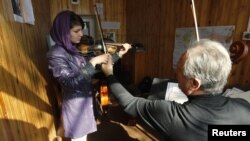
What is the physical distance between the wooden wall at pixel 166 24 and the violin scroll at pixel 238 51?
1.99ft

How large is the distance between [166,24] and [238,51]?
1635 millimetres

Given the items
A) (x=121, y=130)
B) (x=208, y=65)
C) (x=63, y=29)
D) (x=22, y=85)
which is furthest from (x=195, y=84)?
(x=121, y=130)

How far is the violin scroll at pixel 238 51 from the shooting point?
125cm

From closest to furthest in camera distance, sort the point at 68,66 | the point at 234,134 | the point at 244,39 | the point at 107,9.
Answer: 1. the point at 234,134
2. the point at 68,66
3. the point at 244,39
4. the point at 107,9

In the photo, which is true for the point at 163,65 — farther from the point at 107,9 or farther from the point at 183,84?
the point at 183,84

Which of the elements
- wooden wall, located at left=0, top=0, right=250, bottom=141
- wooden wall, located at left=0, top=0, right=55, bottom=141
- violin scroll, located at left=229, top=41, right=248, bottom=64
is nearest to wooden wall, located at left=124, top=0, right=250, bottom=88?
wooden wall, located at left=0, top=0, right=250, bottom=141

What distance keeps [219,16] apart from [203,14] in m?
0.22

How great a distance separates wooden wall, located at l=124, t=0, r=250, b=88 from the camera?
71.6 inches

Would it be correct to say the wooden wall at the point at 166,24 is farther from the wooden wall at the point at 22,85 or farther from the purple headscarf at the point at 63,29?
the wooden wall at the point at 22,85

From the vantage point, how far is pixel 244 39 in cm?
175

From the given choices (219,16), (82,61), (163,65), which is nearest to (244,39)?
(219,16)

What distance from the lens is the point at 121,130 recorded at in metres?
2.33

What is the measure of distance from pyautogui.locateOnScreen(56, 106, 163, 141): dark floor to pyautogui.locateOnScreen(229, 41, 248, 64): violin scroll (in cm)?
124

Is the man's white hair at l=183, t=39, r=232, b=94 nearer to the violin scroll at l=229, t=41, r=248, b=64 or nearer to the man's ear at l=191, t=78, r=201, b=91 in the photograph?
the man's ear at l=191, t=78, r=201, b=91
